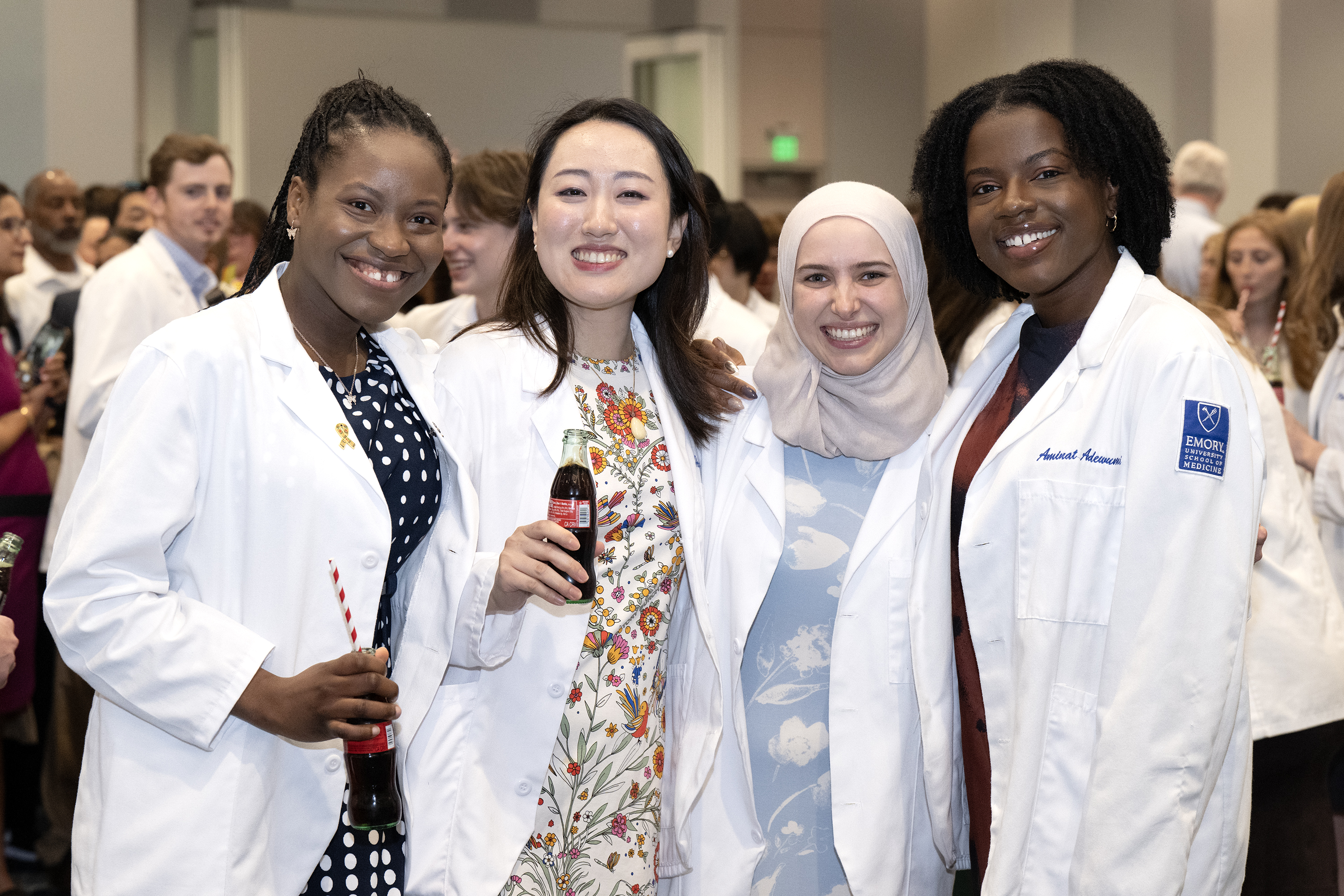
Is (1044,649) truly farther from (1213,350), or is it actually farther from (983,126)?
(983,126)

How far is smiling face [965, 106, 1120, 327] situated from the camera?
2.05 meters

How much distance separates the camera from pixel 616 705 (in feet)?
7.22

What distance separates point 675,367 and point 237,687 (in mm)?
1094

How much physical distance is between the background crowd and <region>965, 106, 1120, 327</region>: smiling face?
0.84 meters

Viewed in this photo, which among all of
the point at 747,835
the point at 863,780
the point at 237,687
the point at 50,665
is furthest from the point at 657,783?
the point at 50,665

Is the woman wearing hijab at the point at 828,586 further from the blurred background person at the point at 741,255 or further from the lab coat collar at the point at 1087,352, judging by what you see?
the blurred background person at the point at 741,255

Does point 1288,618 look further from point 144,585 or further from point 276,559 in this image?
point 144,585

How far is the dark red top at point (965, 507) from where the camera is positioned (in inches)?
86.5

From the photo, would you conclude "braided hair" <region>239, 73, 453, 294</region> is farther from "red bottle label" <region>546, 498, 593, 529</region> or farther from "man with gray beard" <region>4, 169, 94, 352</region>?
"man with gray beard" <region>4, 169, 94, 352</region>

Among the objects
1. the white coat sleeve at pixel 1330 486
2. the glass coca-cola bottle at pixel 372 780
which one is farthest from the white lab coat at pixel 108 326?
the white coat sleeve at pixel 1330 486

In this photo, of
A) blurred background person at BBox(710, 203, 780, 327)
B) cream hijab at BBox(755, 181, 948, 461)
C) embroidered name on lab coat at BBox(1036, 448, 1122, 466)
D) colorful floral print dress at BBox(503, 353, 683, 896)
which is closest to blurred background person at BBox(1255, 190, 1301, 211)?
blurred background person at BBox(710, 203, 780, 327)

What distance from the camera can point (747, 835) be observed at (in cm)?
233

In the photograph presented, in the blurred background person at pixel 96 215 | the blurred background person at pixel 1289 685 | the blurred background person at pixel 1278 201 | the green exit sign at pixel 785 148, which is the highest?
the green exit sign at pixel 785 148

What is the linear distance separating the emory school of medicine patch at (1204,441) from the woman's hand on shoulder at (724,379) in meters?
0.95
